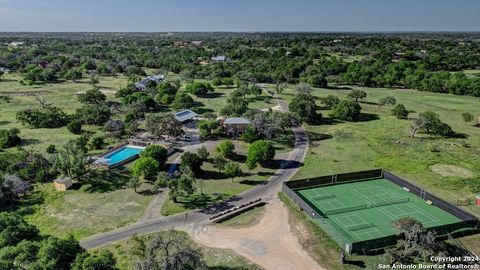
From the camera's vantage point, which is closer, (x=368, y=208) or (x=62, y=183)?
(x=368, y=208)

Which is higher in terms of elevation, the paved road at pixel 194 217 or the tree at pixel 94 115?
the tree at pixel 94 115

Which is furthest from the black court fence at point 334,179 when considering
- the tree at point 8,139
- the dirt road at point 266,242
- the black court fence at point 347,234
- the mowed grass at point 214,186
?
the tree at point 8,139

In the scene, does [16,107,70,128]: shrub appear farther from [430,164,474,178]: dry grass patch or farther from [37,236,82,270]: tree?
[430,164,474,178]: dry grass patch

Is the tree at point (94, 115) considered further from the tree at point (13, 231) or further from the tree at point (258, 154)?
the tree at point (13, 231)

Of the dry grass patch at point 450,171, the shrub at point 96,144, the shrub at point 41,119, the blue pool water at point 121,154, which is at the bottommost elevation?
the dry grass patch at point 450,171

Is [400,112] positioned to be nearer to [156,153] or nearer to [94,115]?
[156,153]

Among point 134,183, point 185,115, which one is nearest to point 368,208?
point 134,183

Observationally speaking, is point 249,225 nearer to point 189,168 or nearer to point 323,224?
point 323,224

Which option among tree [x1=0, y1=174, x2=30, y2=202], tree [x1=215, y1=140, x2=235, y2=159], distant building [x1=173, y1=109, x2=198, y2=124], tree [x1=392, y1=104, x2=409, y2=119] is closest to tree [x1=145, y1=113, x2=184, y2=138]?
distant building [x1=173, y1=109, x2=198, y2=124]

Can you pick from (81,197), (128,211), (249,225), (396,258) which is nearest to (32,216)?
(81,197)
